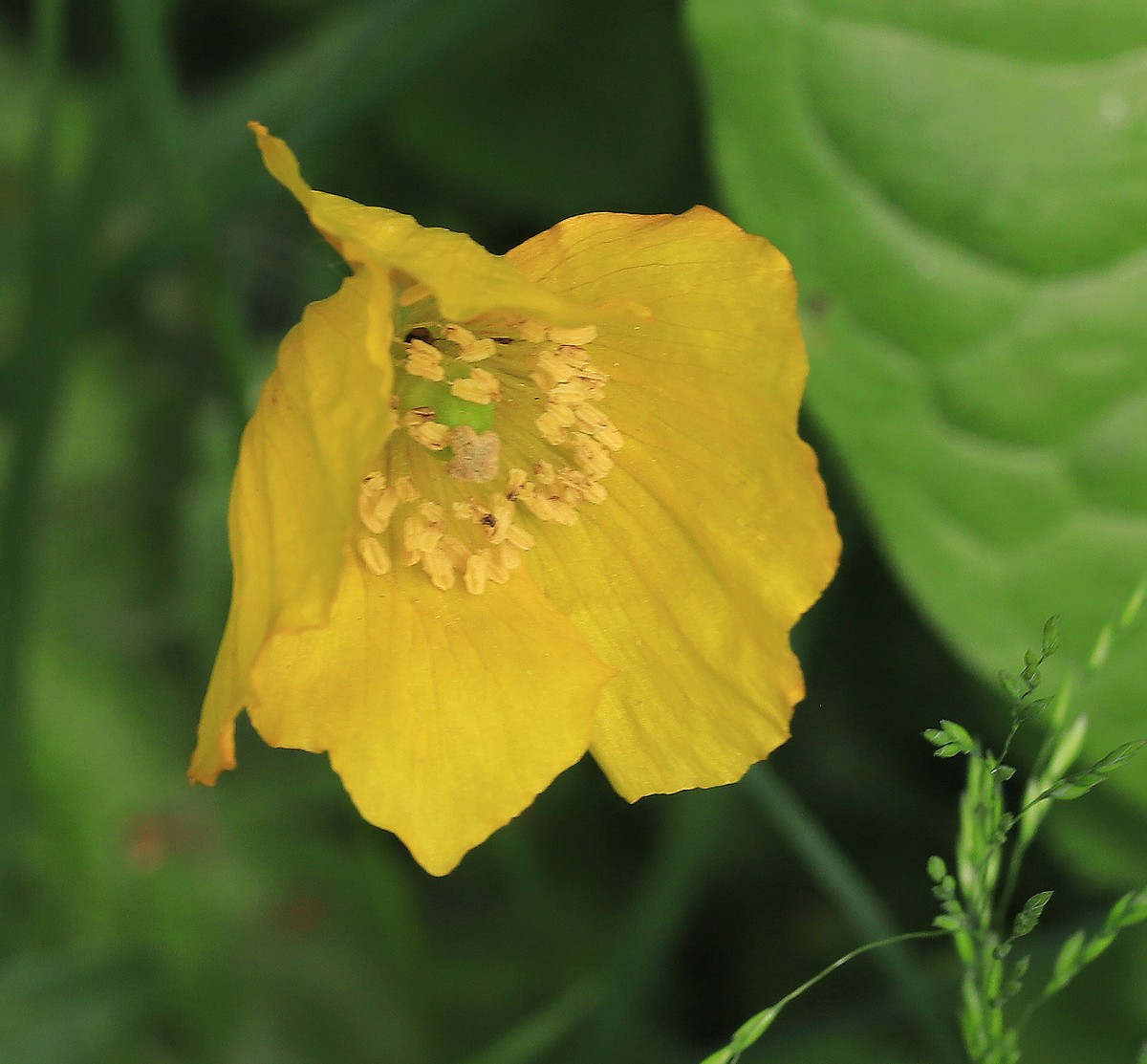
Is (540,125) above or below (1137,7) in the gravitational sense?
below

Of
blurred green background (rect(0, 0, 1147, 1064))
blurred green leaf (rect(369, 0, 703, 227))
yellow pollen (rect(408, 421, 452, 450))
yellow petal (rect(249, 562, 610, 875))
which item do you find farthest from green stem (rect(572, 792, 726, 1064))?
blurred green leaf (rect(369, 0, 703, 227))

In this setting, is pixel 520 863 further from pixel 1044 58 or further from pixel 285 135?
pixel 1044 58

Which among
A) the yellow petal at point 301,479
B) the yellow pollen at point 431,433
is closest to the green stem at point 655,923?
the yellow pollen at point 431,433

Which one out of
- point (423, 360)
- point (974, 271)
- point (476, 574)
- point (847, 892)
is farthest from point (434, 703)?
point (974, 271)

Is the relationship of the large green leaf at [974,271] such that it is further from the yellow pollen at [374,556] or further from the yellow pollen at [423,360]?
the yellow pollen at [374,556]

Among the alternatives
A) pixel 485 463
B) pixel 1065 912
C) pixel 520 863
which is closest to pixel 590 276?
pixel 485 463

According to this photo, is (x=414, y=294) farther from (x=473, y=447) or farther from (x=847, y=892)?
(x=847, y=892)

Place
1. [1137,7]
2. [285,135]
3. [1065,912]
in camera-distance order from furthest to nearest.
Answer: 1. [1065,912]
2. [285,135]
3. [1137,7]

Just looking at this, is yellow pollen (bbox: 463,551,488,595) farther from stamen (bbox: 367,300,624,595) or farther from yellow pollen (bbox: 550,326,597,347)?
yellow pollen (bbox: 550,326,597,347)
